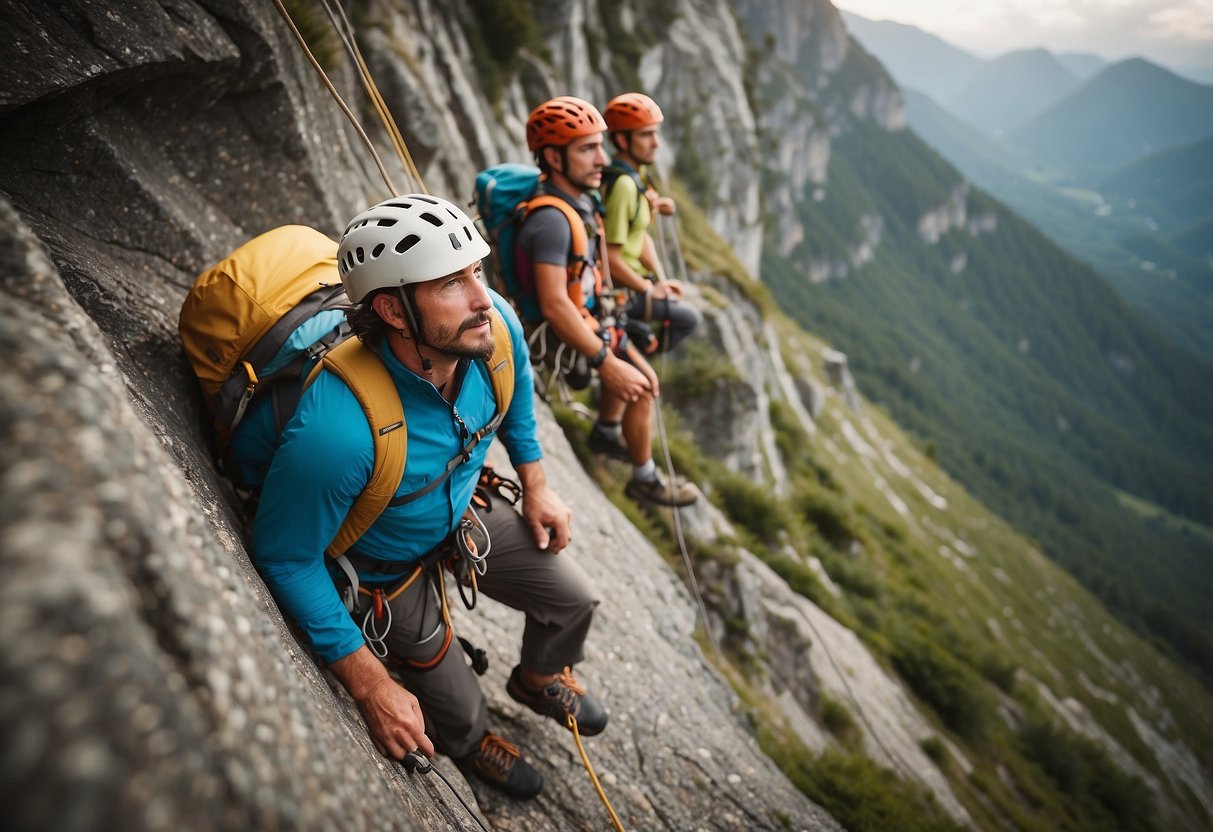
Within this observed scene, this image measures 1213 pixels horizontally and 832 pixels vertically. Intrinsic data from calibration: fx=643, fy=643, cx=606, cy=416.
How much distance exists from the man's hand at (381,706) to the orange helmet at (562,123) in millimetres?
4798

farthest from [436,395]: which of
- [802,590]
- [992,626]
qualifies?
[992,626]

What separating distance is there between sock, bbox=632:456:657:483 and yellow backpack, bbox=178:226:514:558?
4.62 m

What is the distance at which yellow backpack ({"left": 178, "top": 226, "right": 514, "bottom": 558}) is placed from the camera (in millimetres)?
3156

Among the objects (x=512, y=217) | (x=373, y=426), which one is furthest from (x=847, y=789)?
(x=512, y=217)

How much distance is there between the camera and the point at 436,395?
3.45m

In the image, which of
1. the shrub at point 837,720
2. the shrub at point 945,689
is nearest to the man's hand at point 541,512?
the shrub at point 837,720

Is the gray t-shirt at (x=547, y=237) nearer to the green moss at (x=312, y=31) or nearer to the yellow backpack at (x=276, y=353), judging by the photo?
the yellow backpack at (x=276, y=353)

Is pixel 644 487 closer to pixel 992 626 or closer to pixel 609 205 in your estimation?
pixel 609 205

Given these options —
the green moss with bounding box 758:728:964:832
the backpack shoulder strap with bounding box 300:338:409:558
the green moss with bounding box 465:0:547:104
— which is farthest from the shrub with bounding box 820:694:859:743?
the green moss with bounding box 465:0:547:104

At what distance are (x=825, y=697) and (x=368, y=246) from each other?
30.7 ft

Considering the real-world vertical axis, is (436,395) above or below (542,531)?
above

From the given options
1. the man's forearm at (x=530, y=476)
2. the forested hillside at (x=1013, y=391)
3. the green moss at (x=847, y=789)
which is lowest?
the forested hillside at (x=1013, y=391)

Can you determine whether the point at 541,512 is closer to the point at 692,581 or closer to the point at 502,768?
the point at 502,768

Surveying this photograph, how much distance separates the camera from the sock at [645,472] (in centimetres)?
821
